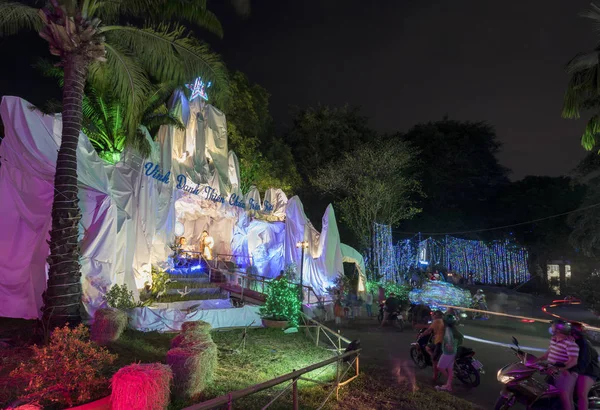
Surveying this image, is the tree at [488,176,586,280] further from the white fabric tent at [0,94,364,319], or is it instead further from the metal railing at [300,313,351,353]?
the metal railing at [300,313,351,353]

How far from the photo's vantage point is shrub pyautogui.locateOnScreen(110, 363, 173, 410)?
4.73 meters

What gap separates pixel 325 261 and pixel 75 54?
673 inches

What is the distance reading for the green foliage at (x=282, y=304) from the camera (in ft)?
42.7

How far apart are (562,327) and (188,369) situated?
18.5 feet

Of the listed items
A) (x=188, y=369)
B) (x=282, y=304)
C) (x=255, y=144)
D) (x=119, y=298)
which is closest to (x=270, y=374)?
(x=188, y=369)

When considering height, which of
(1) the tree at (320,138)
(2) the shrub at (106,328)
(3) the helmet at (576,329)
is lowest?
(2) the shrub at (106,328)


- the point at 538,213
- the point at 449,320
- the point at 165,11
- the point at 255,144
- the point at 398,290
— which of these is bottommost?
the point at 398,290

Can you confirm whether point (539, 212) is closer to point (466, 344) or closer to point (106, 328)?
point (466, 344)

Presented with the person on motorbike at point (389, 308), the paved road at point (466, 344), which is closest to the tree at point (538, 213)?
the paved road at point (466, 344)

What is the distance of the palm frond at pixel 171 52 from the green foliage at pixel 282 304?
6.44m

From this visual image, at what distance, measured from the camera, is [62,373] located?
523cm

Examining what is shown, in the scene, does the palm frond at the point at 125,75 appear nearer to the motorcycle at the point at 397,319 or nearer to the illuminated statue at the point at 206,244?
the illuminated statue at the point at 206,244

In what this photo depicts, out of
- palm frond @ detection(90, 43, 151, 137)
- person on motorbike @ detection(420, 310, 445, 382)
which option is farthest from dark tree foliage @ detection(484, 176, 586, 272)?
palm frond @ detection(90, 43, 151, 137)

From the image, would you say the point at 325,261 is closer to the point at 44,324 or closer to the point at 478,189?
the point at 44,324
